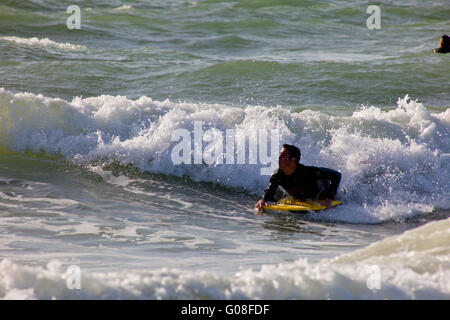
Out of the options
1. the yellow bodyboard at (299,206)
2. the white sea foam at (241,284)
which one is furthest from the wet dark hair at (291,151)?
the white sea foam at (241,284)

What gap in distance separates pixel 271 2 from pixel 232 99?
14.2 meters

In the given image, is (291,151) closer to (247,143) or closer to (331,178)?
(331,178)

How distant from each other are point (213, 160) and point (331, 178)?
2.18 metres

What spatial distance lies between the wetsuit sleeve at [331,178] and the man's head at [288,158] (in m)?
0.37

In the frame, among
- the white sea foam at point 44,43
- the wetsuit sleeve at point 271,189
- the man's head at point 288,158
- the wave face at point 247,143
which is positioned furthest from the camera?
the white sea foam at point 44,43

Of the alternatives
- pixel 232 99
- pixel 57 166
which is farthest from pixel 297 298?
pixel 232 99

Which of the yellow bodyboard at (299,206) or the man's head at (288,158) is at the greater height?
the man's head at (288,158)

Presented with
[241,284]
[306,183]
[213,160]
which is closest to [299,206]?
[306,183]

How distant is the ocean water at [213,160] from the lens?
4129mm

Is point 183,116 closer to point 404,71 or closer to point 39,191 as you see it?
point 39,191

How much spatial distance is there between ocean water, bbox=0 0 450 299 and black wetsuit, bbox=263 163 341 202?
11.4 inches

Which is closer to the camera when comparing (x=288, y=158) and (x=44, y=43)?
(x=288, y=158)

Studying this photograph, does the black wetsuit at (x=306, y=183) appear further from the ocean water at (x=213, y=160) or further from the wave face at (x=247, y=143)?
the wave face at (x=247, y=143)

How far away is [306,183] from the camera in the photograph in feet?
26.0
